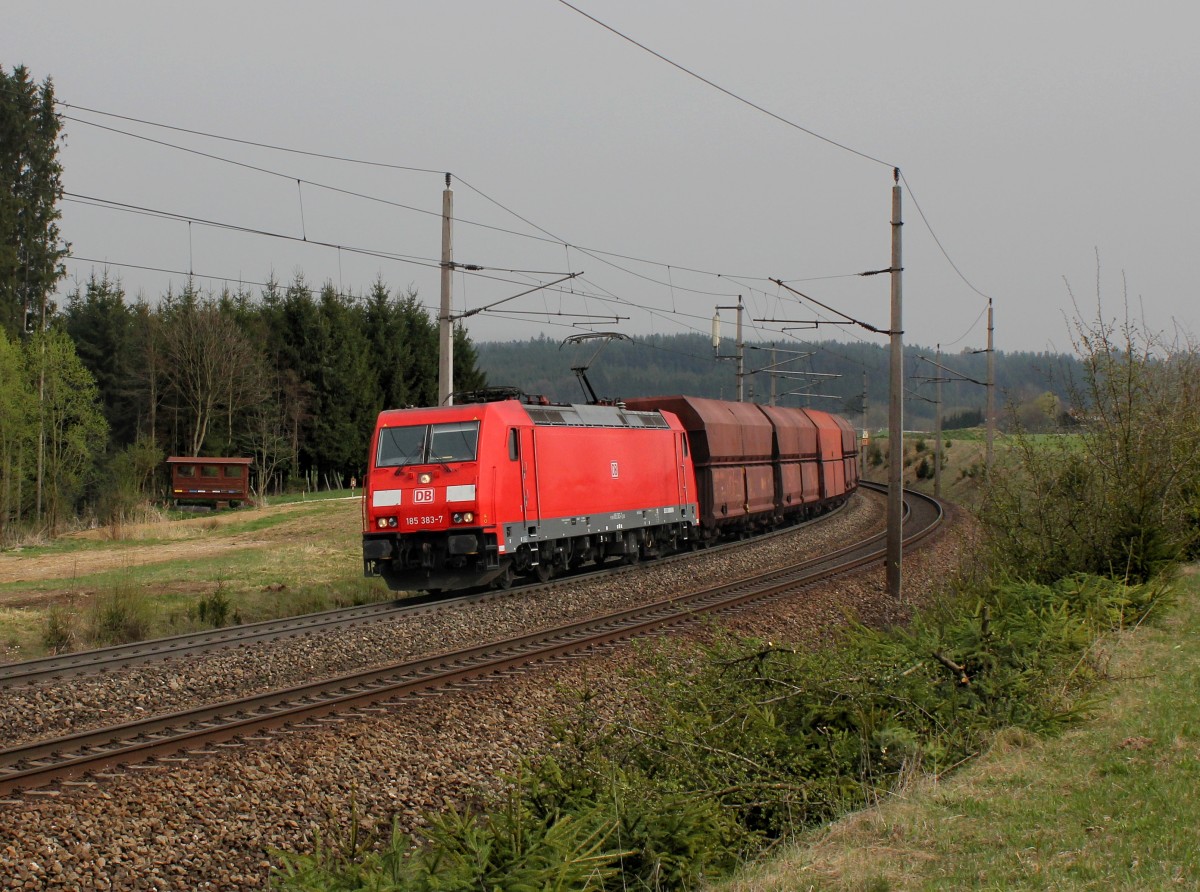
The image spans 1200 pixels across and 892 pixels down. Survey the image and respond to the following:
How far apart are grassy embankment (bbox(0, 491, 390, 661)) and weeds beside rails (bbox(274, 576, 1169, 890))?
8968 millimetres

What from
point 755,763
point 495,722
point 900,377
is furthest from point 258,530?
point 755,763

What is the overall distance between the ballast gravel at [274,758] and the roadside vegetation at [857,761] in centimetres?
46

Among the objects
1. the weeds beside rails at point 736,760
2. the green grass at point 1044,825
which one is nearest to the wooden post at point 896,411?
the weeds beside rails at point 736,760

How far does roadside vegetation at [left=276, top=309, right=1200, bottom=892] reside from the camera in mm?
5293

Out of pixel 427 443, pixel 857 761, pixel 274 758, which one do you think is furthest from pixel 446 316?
pixel 857 761

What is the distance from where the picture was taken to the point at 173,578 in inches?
858

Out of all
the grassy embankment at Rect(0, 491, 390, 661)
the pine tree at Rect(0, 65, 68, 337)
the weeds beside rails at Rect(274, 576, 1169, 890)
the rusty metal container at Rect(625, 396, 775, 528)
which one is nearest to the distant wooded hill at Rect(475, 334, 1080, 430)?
the pine tree at Rect(0, 65, 68, 337)

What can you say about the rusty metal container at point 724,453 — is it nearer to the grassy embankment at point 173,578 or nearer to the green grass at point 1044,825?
the grassy embankment at point 173,578

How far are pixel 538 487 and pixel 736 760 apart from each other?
11641 mm

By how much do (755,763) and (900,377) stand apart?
40.0 feet

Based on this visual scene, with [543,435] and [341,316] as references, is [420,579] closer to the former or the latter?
[543,435]

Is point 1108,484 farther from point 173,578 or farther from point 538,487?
point 173,578

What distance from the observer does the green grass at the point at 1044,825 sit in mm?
4941

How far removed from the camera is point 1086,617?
11117 mm
